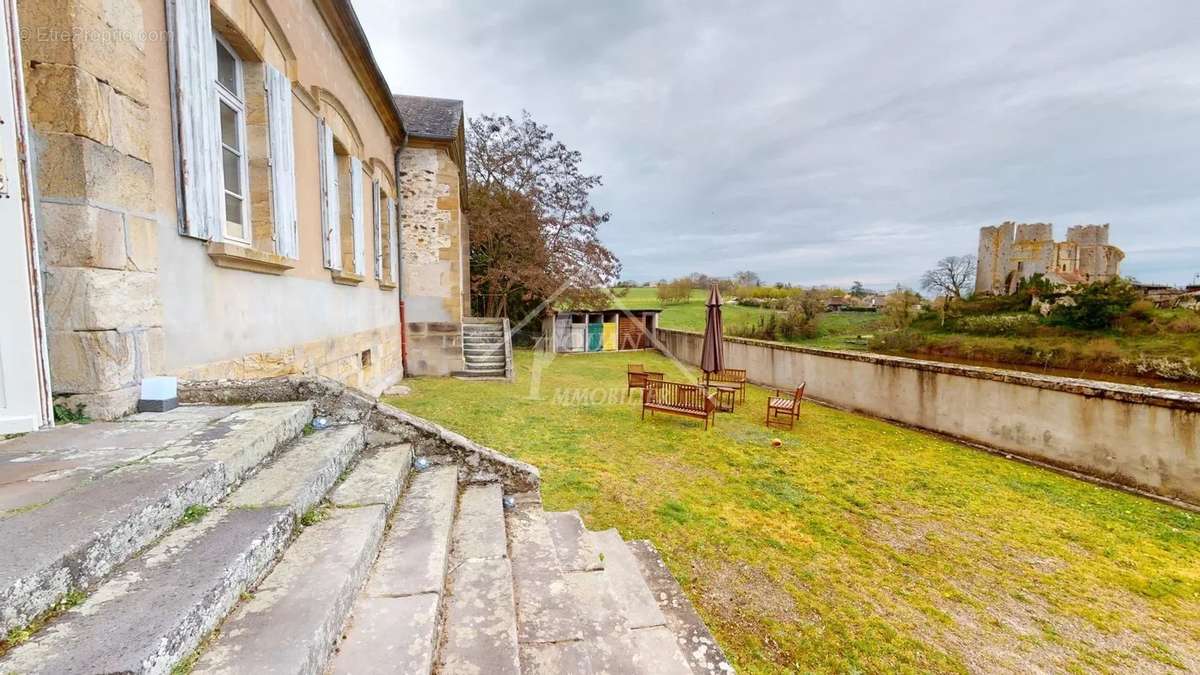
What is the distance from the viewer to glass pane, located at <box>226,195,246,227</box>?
137 inches

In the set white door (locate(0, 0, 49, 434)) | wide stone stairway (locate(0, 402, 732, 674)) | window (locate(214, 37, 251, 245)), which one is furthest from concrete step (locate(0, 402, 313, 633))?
window (locate(214, 37, 251, 245))

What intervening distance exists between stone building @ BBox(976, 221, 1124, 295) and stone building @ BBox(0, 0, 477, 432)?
Answer: 101 feet

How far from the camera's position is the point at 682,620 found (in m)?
2.33

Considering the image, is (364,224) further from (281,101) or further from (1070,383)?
(1070,383)

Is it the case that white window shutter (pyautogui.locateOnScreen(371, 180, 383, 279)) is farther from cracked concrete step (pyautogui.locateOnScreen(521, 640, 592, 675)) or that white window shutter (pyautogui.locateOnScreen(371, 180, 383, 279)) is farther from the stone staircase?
cracked concrete step (pyautogui.locateOnScreen(521, 640, 592, 675))

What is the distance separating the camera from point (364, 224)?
721 centimetres

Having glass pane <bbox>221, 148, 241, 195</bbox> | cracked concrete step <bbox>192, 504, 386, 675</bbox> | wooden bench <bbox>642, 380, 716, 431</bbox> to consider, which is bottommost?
wooden bench <bbox>642, 380, 716, 431</bbox>

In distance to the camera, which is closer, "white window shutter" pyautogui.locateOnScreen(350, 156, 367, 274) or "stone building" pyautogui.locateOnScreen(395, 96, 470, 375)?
"white window shutter" pyautogui.locateOnScreen(350, 156, 367, 274)

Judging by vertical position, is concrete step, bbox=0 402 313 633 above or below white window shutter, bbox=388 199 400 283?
below

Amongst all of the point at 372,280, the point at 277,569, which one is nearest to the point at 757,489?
the point at 277,569

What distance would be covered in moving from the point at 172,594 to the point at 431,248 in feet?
34.6

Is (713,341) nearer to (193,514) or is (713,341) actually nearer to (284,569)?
(284,569)

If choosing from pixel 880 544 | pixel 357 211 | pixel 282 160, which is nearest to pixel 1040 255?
pixel 880 544

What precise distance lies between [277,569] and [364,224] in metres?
6.84
